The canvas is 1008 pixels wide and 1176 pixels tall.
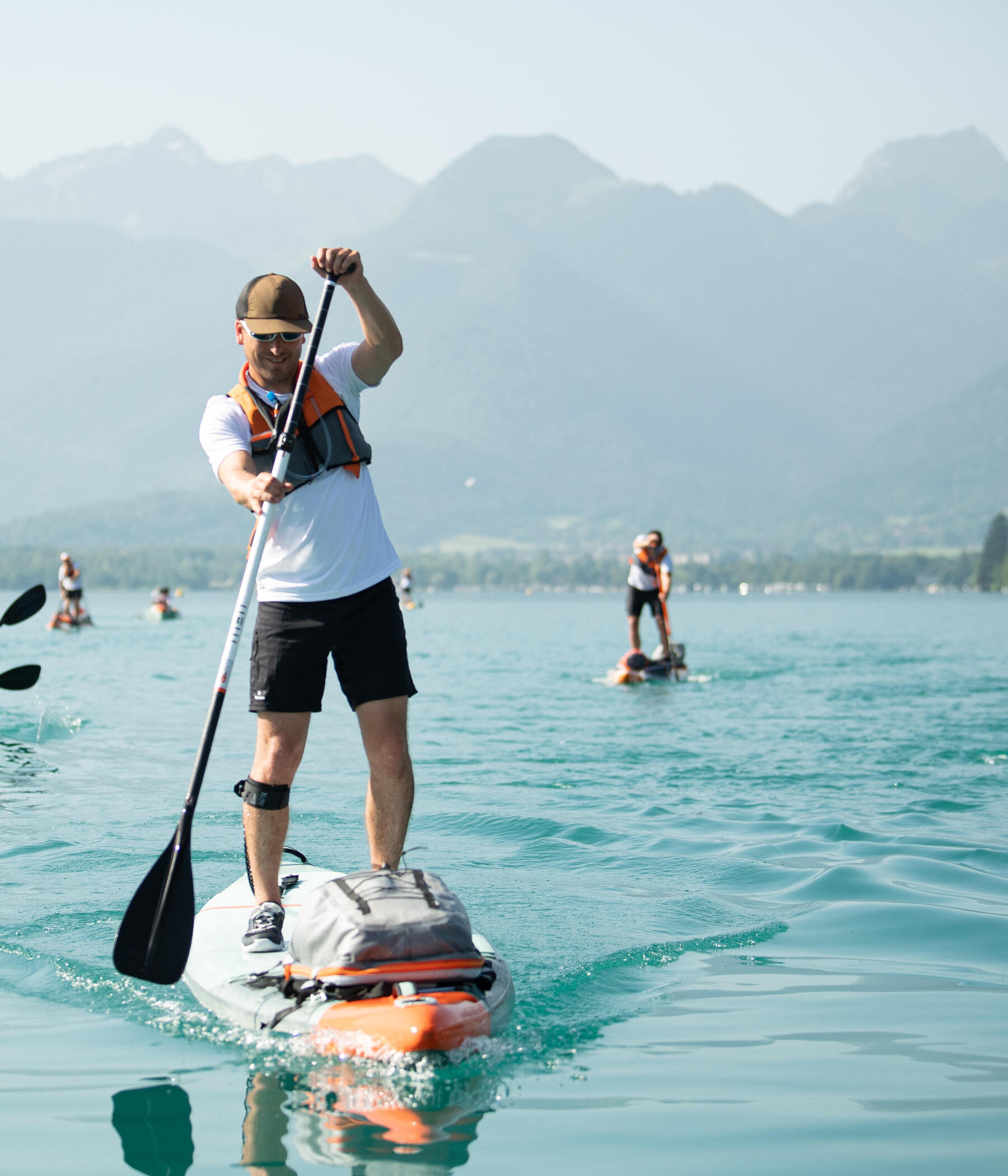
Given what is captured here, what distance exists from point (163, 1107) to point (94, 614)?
6998 centimetres

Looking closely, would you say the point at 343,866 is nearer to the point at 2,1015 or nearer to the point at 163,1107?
the point at 2,1015

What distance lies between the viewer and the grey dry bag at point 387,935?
4551 millimetres

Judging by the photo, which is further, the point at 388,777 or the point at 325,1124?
the point at 388,777

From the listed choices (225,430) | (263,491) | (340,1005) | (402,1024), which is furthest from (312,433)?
(402,1024)

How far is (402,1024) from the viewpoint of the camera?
428 cm

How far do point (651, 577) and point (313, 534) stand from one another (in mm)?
16158

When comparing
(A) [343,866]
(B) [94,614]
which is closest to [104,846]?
(A) [343,866]

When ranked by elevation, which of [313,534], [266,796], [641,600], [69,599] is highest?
[313,534]

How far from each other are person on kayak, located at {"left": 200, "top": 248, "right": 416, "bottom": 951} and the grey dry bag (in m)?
0.62

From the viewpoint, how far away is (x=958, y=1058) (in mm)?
4535

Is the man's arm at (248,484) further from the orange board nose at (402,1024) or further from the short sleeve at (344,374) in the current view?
the orange board nose at (402,1024)

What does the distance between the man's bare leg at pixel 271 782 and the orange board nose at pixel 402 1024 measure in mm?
1051

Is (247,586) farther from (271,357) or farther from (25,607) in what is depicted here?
(25,607)

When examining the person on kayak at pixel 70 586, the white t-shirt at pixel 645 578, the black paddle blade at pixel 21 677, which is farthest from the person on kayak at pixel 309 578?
the person on kayak at pixel 70 586
